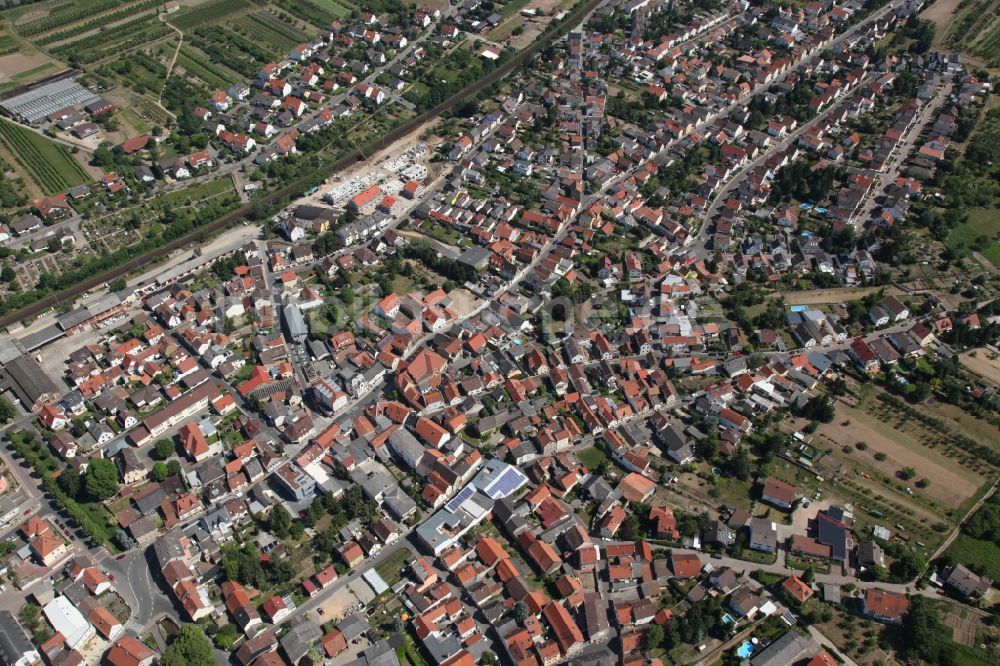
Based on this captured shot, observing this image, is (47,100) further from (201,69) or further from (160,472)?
(160,472)

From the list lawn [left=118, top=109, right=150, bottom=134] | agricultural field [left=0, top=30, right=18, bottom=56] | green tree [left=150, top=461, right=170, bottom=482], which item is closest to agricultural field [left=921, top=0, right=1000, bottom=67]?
lawn [left=118, top=109, right=150, bottom=134]

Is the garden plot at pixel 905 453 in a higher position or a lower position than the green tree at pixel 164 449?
higher

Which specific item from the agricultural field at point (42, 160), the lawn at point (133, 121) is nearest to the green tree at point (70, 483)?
the agricultural field at point (42, 160)

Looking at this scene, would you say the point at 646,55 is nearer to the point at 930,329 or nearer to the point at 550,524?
the point at 930,329

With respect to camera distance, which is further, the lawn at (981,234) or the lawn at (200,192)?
the lawn at (200,192)

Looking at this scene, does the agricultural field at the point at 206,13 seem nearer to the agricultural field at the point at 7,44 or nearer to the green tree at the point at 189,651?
the agricultural field at the point at 7,44

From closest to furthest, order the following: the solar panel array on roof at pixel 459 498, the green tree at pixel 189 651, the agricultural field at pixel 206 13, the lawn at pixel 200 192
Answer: the green tree at pixel 189 651 → the solar panel array on roof at pixel 459 498 → the lawn at pixel 200 192 → the agricultural field at pixel 206 13

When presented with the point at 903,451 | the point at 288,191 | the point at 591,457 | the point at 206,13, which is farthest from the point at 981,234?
the point at 206,13
